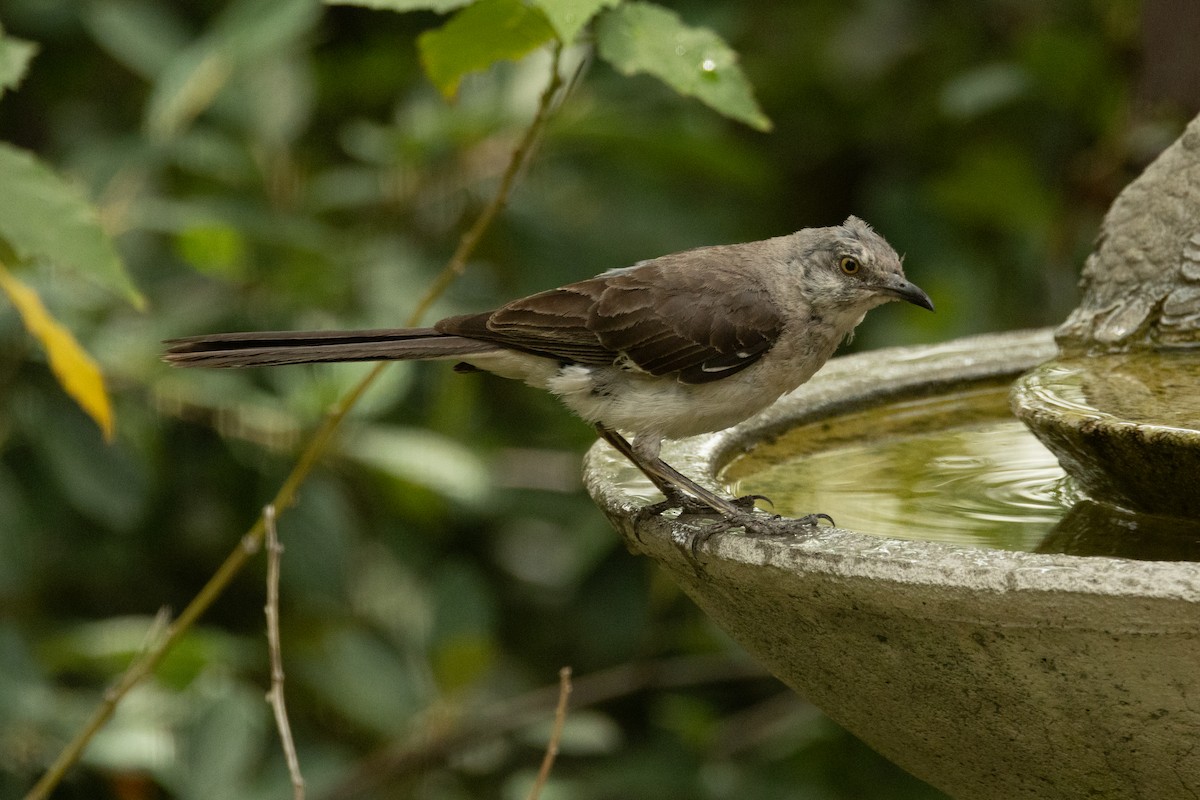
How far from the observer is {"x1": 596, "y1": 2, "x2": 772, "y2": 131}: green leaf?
296 centimetres

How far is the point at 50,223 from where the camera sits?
2.57 m

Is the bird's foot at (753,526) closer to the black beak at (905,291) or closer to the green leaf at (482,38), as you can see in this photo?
the black beak at (905,291)

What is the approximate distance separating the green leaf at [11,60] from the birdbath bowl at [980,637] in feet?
4.76

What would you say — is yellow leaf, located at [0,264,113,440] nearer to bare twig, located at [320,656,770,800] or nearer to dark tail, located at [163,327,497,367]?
dark tail, located at [163,327,497,367]

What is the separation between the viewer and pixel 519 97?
555 cm

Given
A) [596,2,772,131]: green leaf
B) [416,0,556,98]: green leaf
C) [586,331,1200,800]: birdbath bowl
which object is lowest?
[586,331,1200,800]: birdbath bowl

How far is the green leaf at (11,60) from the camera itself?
2641 mm

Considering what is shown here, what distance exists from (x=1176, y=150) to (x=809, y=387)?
3.52 ft

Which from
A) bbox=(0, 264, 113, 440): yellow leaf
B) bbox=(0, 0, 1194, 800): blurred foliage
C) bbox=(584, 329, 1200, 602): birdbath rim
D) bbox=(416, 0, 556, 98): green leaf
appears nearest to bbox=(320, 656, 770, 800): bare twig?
bbox=(0, 0, 1194, 800): blurred foliage

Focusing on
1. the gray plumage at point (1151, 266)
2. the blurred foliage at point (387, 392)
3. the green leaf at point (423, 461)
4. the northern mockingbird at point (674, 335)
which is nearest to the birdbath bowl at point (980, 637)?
the northern mockingbird at point (674, 335)

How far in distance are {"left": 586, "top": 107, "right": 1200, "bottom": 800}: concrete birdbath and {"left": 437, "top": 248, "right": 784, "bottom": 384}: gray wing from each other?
0.26 meters

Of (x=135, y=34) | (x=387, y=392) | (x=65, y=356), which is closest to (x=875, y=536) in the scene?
(x=65, y=356)

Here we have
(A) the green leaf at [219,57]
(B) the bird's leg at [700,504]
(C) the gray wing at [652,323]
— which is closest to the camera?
(B) the bird's leg at [700,504]

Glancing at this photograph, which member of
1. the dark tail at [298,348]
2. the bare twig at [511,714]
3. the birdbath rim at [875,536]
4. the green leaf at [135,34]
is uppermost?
the green leaf at [135,34]
